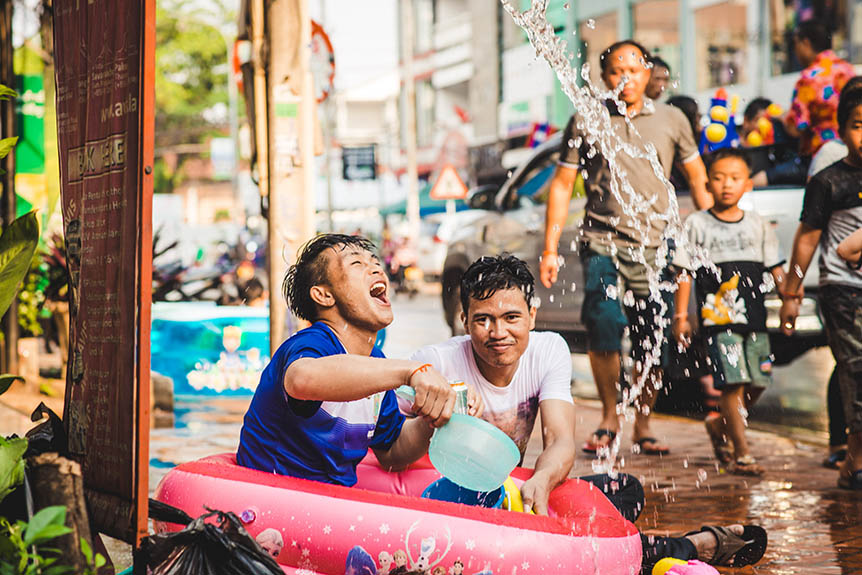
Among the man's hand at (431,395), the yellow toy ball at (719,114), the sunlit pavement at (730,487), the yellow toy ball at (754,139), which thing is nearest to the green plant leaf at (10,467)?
the man's hand at (431,395)

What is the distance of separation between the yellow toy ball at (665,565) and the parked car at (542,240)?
4385 millimetres

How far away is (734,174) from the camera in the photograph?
5.86 m

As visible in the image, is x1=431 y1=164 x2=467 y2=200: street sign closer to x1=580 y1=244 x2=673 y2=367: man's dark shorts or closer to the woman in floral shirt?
the woman in floral shirt

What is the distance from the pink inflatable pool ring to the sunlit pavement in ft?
3.74

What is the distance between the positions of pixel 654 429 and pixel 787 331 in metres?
1.91

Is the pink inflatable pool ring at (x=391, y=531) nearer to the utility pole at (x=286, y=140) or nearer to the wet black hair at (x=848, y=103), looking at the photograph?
the wet black hair at (x=848, y=103)

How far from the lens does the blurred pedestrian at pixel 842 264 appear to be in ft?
17.5

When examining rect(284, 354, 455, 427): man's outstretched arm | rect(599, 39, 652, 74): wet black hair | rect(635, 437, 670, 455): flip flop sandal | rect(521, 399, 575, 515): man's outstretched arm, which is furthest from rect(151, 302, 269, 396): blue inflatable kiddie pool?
rect(284, 354, 455, 427): man's outstretched arm

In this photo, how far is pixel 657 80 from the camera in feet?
22.7

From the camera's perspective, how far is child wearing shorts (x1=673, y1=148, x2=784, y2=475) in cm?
580

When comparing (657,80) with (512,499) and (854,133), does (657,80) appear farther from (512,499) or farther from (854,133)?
(512,499)

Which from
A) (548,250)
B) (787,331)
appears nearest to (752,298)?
(787,331)

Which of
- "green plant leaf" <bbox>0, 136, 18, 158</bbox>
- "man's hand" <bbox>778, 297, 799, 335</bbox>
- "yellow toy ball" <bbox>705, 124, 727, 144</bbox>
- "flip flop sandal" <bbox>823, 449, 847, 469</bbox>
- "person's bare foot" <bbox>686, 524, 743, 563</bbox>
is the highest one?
"yellow toy ball" <bbox>705, 124, 727, 144</bbox>

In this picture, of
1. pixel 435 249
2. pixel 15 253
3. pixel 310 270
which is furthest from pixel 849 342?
pixel 435 249
